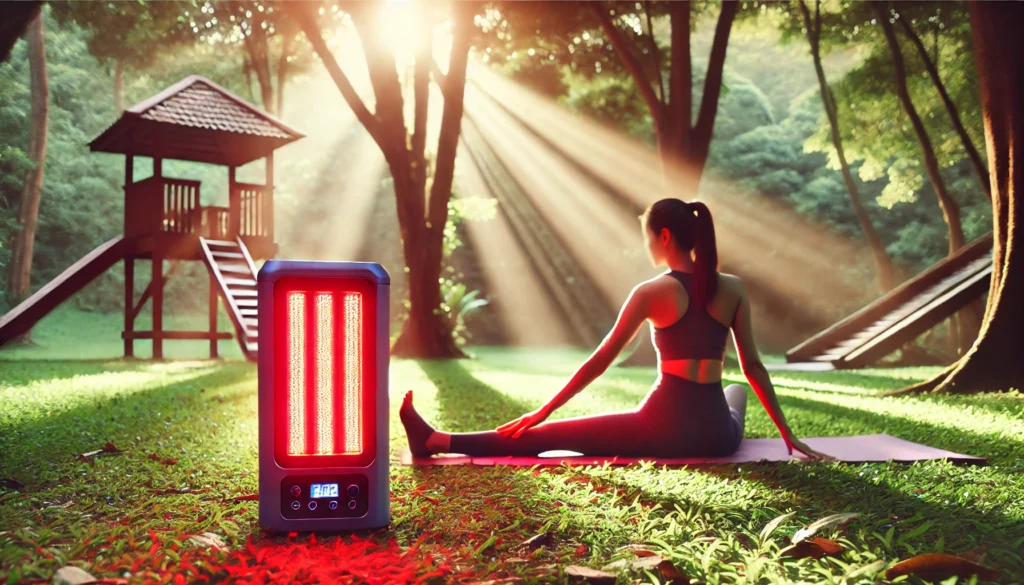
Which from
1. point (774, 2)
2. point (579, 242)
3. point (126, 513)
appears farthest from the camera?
point (579, 242)

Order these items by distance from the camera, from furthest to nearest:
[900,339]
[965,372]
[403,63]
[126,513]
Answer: [403,63], [900,339], [965,372], [126,513]

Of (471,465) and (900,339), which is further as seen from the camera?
(900,339)

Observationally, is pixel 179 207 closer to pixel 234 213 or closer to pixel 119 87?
pixel 234 213

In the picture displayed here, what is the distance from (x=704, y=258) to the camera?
354 centimetres

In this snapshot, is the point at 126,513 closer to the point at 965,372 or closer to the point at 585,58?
the point at 965,372

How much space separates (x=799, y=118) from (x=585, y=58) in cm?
1373

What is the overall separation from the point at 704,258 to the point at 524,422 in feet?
3.68

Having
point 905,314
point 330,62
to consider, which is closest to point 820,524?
point 330,62

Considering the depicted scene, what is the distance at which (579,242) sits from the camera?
25.7 meters

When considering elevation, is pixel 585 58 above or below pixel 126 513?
above

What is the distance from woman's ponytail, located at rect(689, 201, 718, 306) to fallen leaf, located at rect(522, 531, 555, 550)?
1.55m

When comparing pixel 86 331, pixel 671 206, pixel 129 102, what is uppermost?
pixel 129 102

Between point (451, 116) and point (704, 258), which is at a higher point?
point (451, 116)

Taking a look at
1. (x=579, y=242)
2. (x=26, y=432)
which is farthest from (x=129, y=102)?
(x=26, y=432)
